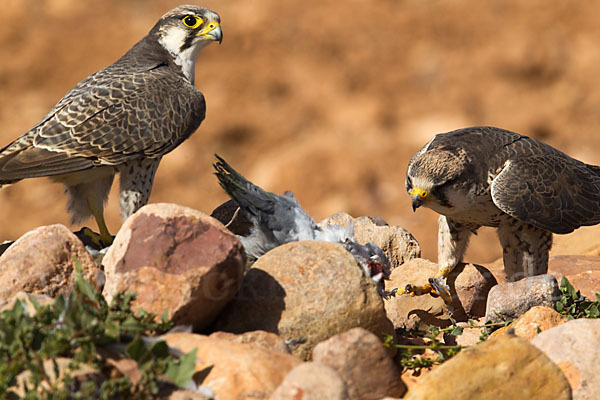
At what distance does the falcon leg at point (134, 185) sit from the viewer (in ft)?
16.4

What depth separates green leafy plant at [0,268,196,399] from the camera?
2297 mm

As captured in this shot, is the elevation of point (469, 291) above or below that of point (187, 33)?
below

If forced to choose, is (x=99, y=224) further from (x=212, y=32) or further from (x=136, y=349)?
(x=136, y=349)

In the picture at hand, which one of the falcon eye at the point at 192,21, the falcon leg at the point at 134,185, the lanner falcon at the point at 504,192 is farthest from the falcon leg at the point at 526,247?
the falcon eye at the point at 192,21

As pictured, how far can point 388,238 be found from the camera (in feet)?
17.4

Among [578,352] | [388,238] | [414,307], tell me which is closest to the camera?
[578,352]

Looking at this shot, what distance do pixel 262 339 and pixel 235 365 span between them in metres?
0.34

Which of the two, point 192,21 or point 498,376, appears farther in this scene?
point 192,21

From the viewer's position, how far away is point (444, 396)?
102 inches

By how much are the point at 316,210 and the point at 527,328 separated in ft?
18.2

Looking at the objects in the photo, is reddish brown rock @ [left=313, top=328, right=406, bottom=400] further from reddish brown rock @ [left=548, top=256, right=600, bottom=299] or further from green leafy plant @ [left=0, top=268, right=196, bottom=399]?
reddish brown rock @ [left=548, top=256, right=600, bottom=299]

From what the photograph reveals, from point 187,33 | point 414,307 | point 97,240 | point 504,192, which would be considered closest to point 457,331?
point 414,307

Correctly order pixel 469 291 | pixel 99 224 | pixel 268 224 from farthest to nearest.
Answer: pixel 99 224 < pixel 469 291 < pixel 268 224

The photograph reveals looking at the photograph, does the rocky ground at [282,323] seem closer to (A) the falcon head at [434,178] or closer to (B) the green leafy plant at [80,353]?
(B) the green leafy plant at [80,353]
